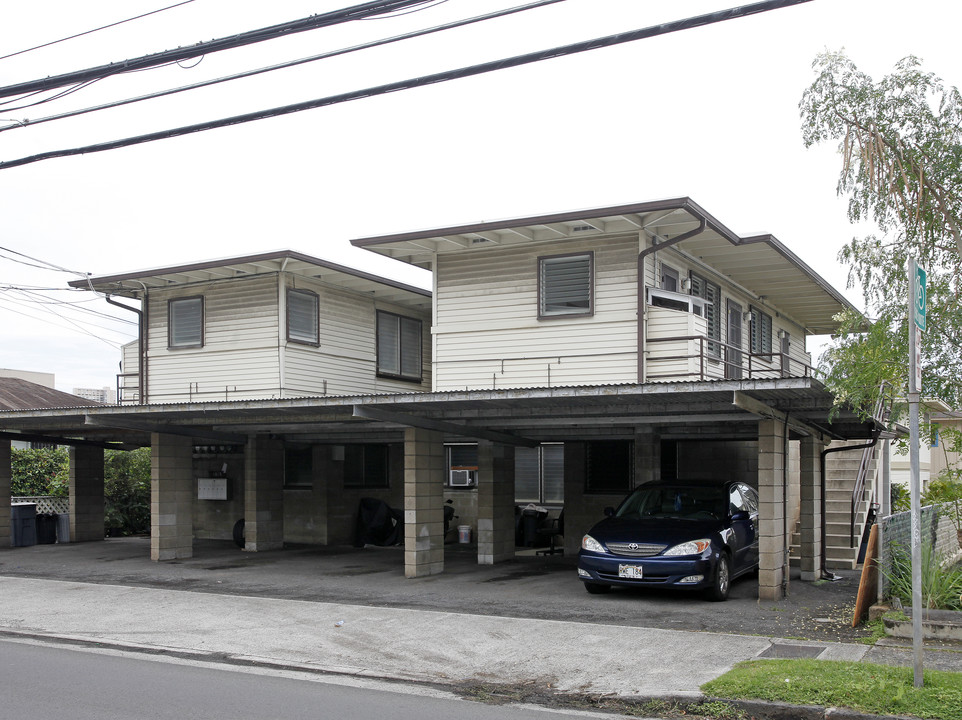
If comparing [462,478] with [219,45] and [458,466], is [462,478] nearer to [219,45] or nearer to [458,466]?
[458,466]

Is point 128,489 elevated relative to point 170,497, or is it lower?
lower

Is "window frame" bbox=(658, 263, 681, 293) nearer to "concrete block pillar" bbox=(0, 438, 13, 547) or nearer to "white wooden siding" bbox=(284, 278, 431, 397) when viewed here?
"white wooden siding" bbox=(284, 278, 431, 397)

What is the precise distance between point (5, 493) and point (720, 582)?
17846 millimetres

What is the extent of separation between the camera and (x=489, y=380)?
16859 millimetres

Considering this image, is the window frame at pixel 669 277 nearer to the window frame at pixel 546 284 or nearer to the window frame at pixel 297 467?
the window frame at pixel 546 284

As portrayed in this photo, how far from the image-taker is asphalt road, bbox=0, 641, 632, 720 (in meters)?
7.56

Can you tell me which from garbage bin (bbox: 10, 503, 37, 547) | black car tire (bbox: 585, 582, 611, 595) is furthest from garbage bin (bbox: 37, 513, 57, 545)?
black car tire (bbox: 585, 582, 611, 595)

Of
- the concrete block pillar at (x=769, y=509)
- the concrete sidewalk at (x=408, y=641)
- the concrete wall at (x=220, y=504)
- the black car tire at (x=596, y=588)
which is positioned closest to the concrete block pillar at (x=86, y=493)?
the concrete wall at (x=220, y=504)

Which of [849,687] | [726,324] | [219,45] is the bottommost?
[849,687]

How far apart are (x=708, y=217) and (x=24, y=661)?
1130 centimetres

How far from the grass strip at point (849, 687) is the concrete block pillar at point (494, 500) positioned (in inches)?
402

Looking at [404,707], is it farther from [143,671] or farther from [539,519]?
[539,519]

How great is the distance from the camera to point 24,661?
32.1 feet

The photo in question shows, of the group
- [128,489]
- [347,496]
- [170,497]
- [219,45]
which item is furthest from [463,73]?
[128,489]
